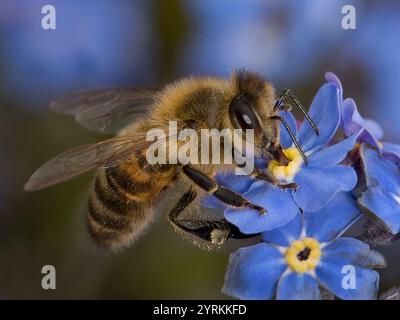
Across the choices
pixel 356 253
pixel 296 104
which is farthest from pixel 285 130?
pixel 356 253

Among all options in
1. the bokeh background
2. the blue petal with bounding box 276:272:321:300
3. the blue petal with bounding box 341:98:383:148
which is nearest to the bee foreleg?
the blue petal with bounding box 276:272:321:300

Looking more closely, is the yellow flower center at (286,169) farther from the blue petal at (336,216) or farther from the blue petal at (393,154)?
the blue petal at (393,154)

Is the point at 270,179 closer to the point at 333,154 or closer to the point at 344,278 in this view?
the point at 333,154

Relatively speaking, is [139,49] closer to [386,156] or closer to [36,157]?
[36,157]

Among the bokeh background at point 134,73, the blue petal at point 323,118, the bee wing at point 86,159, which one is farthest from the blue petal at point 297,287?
the bokeh background at point 134,73

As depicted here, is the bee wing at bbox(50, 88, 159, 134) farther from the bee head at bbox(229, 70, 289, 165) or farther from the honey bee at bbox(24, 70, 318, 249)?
the bee head at bbox(229, 70, 289, 165)

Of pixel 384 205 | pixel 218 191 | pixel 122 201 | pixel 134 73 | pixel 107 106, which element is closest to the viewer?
pixel 384 205

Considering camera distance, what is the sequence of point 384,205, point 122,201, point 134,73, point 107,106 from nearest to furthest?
point 384,205
point 122,201
point 107,106
point 134,73
